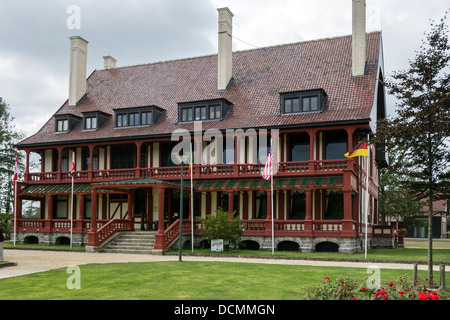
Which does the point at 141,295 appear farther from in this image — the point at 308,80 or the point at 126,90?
the point at 126,90

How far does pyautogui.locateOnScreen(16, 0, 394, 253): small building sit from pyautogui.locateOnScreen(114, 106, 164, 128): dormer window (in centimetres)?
8

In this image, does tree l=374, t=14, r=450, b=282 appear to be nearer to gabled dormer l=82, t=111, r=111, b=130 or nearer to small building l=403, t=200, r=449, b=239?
gabled dormer l=82, t=111, r=111, b=130

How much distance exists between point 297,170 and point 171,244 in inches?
325

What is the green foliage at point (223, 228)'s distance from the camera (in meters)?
26.8

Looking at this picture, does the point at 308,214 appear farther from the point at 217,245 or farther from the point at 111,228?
the point at 111,228

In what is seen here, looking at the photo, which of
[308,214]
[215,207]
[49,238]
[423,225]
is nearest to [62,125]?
[49,238]

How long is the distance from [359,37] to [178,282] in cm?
2310

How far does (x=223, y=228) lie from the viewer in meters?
26.8

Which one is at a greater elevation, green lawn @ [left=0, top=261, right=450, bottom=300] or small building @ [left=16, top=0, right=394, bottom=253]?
small building @ [left=16, top=0, right=394, bottom=253]

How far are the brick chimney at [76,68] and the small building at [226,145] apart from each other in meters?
0.09

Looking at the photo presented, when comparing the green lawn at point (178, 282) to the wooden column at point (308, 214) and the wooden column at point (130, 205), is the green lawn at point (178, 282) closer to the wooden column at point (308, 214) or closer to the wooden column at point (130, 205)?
the wooden column at point (308, 214)

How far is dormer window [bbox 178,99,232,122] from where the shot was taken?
108 ft

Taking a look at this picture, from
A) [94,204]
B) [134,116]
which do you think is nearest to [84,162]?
[134,116]

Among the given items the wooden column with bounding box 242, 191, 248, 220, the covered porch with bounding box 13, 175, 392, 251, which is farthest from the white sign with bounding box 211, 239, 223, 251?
the wooden column with bounding box 242, 191, 248, 220
